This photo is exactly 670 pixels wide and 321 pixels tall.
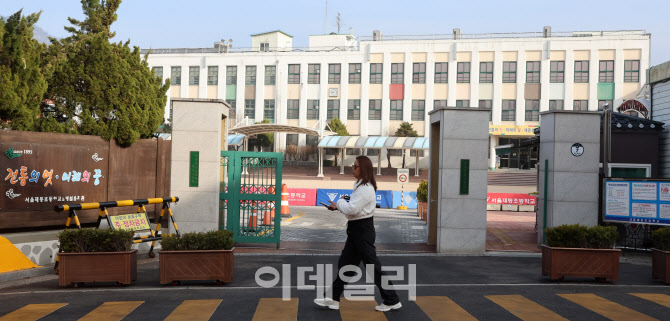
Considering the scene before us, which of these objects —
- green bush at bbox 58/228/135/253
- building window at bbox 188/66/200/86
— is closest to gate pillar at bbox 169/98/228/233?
green bush at bbox 58/228/135/253

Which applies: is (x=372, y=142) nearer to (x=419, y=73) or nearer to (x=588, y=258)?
(x=419, y=73)

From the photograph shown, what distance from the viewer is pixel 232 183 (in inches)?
565

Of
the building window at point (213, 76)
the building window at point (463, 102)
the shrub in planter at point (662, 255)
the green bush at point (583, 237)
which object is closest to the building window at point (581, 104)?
the building window at point (463, 102)

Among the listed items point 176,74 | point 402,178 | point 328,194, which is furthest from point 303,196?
point 176,74

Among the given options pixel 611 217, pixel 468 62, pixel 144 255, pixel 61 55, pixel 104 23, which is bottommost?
pixel 144 255

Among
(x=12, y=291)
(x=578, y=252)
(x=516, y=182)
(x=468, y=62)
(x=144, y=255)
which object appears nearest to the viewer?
(x=12, y=291)

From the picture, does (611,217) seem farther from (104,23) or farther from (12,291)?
(104,23)

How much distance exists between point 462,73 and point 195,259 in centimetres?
5445

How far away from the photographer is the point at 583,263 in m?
10.1

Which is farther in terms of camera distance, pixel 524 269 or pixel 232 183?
pixel 232 183

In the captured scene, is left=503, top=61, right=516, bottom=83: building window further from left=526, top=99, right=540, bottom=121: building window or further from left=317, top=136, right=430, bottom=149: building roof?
left=317, top=136, right=430, bottom=149: building roof

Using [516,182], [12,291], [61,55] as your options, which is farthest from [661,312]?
[516,182]

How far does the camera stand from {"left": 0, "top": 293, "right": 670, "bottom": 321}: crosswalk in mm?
7352

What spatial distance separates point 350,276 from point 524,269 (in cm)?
526
